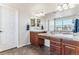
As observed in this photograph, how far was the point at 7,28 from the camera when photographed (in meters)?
1.84

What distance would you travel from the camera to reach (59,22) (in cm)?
186

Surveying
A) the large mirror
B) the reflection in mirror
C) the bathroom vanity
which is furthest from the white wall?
the reflection in mirror

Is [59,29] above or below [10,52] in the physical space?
above

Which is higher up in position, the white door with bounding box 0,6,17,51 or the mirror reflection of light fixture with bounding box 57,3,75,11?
the mirror reflection of light fixture with bounding box 57,3,75,11

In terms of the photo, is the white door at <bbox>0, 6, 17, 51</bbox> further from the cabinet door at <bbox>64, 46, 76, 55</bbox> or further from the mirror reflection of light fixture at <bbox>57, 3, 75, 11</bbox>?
the cabinet door at <bbox>64, 46, 76, 55</bbox>

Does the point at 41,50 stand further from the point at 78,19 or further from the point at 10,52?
the point at 78,19

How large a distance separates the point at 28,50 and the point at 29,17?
21.2 inches

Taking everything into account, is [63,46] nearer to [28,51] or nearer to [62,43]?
[62,43]

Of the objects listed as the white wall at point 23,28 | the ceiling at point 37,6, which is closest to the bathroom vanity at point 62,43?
the white wall at point 23,28

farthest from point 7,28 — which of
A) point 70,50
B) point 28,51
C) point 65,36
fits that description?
point 70,50

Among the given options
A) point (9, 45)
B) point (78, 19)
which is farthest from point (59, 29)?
point (9, 45)

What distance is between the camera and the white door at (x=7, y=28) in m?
1.80

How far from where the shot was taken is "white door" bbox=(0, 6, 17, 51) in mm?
1797

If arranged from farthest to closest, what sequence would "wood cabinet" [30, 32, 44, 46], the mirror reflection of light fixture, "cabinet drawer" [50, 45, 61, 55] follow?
"wood cabinet" [30, 32, 44, 46], "cabinet drawer" [50, 45, 61, 55], the mirror reflection of light fixture
